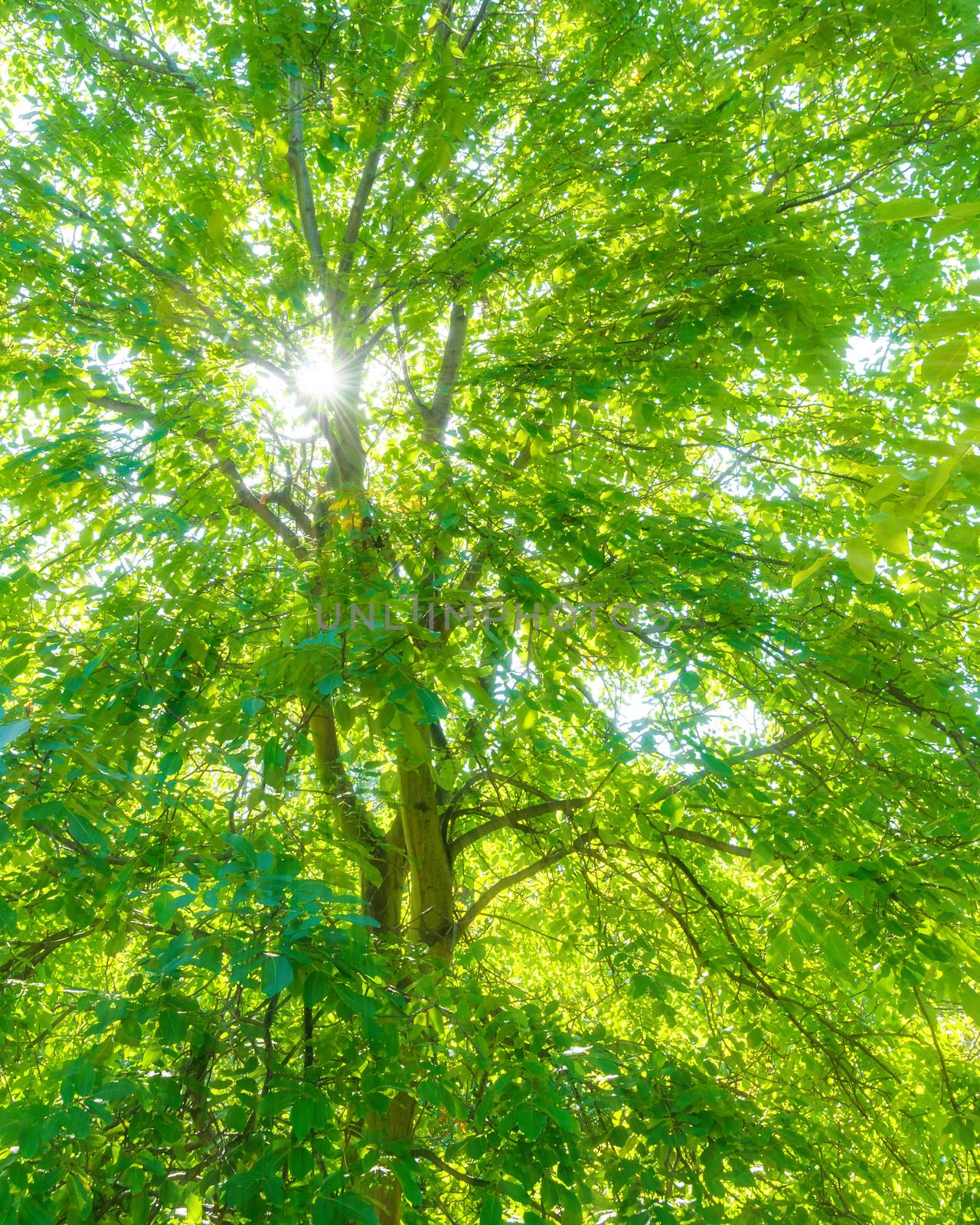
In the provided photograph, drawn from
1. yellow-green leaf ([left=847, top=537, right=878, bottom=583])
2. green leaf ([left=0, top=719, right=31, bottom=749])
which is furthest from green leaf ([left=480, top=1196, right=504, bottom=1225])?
yellow-green leaf ([left=847, top=537, right=878, bottom=583])

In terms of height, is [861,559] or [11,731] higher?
[11,731]

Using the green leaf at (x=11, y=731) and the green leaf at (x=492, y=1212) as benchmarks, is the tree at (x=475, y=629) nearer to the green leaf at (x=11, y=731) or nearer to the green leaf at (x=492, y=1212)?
the green leaf at (x=492, y=1212)

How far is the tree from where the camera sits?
7.06 ft

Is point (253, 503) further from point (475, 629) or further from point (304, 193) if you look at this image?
point (475, 629)

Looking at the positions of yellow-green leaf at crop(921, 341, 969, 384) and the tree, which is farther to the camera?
the tree

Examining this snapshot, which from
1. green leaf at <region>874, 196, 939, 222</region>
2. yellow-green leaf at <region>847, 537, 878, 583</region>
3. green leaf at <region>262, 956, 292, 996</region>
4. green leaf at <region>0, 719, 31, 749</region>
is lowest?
green leaf at <region>262, 956, 292, 996</region>

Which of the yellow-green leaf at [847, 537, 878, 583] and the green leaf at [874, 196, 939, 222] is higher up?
the green leaf at [874, 196, 939, 222]

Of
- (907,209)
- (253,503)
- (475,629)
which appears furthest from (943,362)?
(253,503)

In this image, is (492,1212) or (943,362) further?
(492,1212)

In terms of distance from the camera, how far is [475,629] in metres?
3.48

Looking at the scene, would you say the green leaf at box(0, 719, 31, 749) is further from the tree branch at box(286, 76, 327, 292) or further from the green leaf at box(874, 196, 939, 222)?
the tree branch at box(286, 76, 327, 292)

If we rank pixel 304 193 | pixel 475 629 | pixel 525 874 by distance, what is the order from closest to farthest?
pixel 475 629 → pixel 304 193 → pixel 525 874

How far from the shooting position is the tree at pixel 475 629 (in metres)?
2.15

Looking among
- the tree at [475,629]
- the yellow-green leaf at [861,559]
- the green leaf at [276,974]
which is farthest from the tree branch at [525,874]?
the yellow-green leaf at [861,559]
